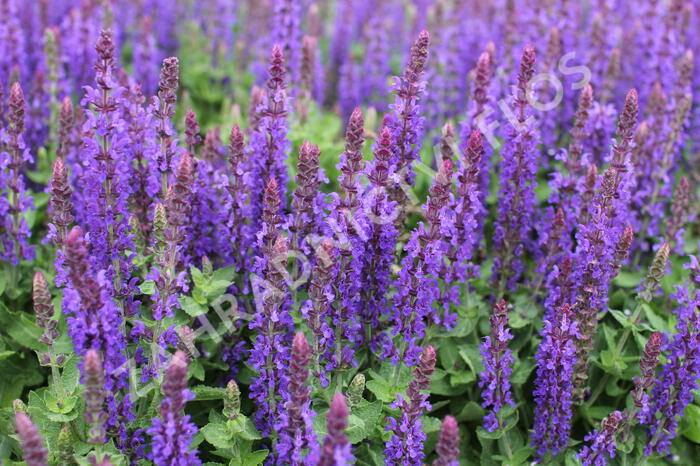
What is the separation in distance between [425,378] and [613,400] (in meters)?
2.28

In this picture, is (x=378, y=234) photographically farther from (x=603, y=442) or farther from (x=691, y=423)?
(x=691, y=423)

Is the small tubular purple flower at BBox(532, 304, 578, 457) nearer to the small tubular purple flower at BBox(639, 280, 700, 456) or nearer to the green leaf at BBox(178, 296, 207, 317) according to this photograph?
the small tubular purple flower at BBox(639, 280, 700, 456)

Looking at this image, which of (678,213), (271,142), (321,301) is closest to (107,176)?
(271,142)

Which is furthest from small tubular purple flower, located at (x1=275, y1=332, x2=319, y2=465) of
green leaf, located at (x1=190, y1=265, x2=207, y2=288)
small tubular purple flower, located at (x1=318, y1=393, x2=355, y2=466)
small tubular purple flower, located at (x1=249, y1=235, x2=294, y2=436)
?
green leaf, located at (x1=190, y1=265, x2=207, y2=288)

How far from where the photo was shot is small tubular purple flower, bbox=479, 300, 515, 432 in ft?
14.7

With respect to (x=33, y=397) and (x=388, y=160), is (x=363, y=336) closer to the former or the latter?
(x=388, y=160)

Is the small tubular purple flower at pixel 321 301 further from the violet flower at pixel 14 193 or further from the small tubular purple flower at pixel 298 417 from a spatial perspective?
the violet flower at pixel 14 193

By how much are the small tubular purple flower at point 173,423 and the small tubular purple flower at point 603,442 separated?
8.18 ft

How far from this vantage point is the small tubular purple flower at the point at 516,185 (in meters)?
5.25

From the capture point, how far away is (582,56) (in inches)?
316

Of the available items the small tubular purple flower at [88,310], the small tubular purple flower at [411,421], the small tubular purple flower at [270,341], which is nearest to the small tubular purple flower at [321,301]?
the small tubular purple flower at [270,341]

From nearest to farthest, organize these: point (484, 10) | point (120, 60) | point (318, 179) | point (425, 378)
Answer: point (425, 378), point (318, 179), point (120, 60), point (484, 10)

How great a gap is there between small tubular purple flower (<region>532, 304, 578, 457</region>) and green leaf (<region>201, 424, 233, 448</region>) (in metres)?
1.96

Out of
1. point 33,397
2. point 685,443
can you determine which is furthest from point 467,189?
point 33,397
